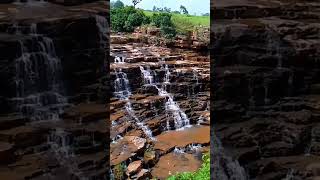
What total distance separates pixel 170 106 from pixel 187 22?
4.49 meters

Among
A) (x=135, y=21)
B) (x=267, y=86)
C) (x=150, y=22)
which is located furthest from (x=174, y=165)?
(x=150, y=22)

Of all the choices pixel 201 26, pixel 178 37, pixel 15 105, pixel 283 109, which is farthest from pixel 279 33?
pixel 201 26

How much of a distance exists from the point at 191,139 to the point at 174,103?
48.0 inches

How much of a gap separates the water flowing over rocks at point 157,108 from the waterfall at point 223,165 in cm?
384

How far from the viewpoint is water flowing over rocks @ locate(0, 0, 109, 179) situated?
7.21 feet

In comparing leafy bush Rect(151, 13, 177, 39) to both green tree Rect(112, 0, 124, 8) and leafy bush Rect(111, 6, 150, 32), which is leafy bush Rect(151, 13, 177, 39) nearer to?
leafy bush Rect(111, 6, 150, 32)

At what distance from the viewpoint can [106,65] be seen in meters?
2.42

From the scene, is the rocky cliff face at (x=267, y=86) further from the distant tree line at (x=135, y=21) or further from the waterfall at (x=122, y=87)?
the distant tree line at (x=135, y=21)

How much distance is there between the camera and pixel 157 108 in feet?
28.3

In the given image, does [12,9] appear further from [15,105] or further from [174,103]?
[174,103]

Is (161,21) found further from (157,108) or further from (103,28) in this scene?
(103,28)

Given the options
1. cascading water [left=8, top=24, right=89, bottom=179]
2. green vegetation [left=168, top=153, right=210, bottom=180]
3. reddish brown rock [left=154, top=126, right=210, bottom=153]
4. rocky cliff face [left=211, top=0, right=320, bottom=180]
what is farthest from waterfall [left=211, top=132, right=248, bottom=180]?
reddish brown rock [left=154, top=126, right=210, bottom=153]

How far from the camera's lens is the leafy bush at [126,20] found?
11.6m

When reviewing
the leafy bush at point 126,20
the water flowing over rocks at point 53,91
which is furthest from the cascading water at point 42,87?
the leafy bush at point 126,20
